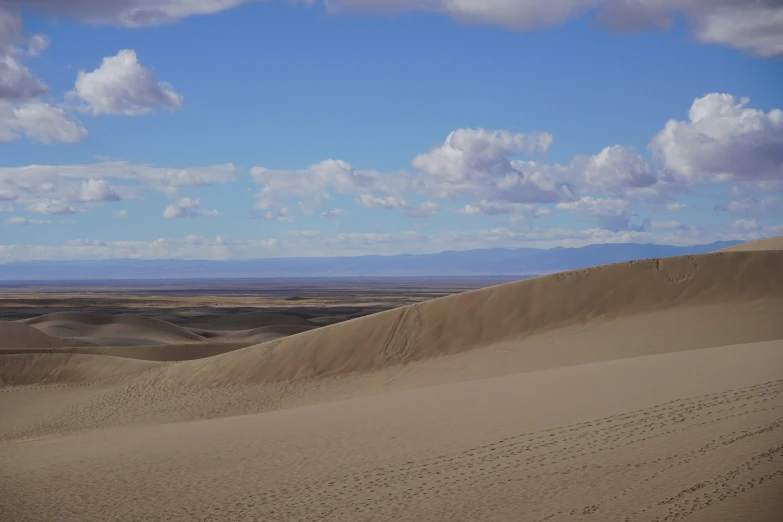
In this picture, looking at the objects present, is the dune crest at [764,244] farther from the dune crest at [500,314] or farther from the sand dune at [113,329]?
the sand dune at [113,329]

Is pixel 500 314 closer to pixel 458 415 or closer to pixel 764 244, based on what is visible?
pixel 458 415

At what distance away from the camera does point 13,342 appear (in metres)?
35.2

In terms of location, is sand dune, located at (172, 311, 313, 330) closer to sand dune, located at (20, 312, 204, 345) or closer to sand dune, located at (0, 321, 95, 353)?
sand dune, located at (20, 312, 204, 345)

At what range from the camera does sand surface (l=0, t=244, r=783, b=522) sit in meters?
8.97

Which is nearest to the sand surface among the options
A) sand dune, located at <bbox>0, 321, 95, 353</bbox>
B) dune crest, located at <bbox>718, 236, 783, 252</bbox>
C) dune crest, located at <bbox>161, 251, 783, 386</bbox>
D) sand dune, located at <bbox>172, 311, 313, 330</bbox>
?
dune crest, located at <bbox>161, 251, 783, 386</bbox>

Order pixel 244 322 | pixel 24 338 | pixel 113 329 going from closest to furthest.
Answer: pixel 24 338 < pixel 113 329 < pixel 244 322

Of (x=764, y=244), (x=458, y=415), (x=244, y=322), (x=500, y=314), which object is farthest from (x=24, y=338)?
(x=764, y=244)

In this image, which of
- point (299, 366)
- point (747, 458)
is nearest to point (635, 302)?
point (299, 366)

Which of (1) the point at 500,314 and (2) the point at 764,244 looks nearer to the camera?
(1) the point at 500,314

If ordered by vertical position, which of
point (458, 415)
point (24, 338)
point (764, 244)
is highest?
point (764, 244)

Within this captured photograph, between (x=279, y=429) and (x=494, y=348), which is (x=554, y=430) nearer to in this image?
(x=279, y=429)

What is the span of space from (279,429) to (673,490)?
799cm

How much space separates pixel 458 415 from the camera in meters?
13.3

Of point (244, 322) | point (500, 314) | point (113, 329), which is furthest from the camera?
point (244, 322)
